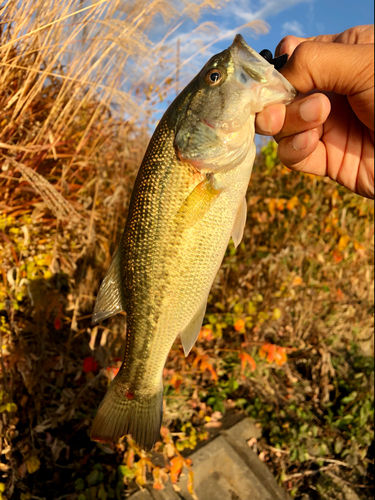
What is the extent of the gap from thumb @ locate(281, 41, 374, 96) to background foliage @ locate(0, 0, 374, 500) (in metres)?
1.49

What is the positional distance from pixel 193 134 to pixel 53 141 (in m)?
1.88

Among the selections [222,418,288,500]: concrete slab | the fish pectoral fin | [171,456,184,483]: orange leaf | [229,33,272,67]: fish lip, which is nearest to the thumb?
[229,33,272,67]: fish lip

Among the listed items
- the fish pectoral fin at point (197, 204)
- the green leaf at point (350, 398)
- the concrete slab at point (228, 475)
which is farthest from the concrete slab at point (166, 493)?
the fish pectoral fin at point (197, 204)

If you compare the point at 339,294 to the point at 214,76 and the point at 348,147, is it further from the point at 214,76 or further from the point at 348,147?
the point at 214,76

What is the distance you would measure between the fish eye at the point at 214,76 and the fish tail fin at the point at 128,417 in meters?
1.37

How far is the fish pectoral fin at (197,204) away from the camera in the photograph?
1.56 meters

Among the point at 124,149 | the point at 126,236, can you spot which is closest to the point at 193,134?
the point at 126,236

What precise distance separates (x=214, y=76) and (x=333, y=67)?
0.45 meters

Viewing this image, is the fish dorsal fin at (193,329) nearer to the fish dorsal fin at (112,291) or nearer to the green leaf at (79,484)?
the fish dorsal fin at (112,291)

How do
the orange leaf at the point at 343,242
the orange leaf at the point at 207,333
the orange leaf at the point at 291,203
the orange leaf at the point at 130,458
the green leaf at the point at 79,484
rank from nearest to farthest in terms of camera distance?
the green leaf at the point at 79,484 → the orange leaf at the point at 130,458 → the orange leaf at the point at 207,333 → the orange leaf at the point at 291,203 → the orange leaf at the point at 343,242

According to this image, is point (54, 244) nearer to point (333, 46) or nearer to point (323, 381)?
point (333, 46)

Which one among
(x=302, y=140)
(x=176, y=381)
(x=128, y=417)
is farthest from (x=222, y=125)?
(x=176, y=381)

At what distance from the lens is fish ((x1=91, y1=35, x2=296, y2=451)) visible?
61.6 inches

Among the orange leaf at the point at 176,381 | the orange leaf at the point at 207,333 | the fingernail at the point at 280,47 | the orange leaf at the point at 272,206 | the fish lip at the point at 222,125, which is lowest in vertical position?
the orange leaf at the point at 176,381
